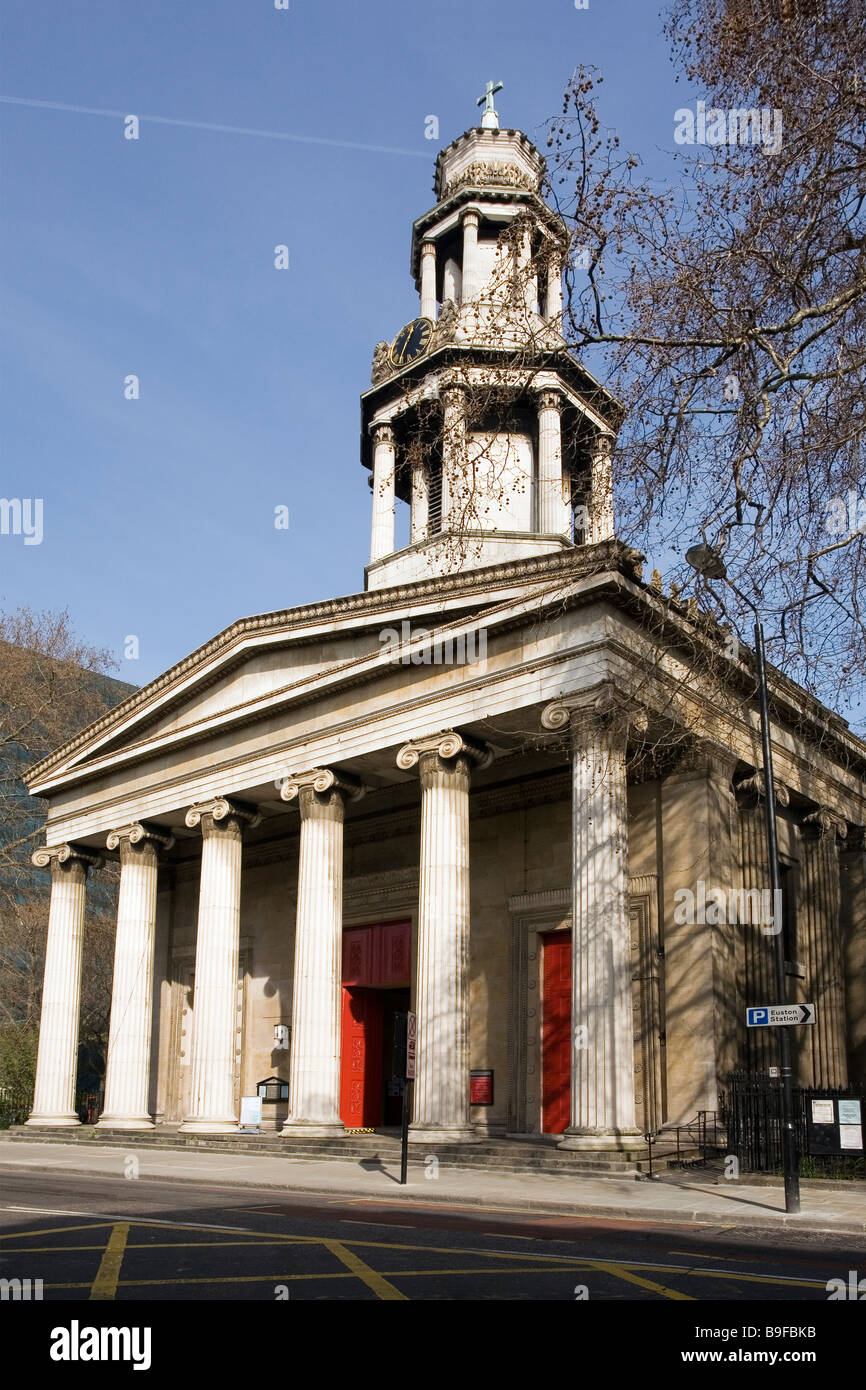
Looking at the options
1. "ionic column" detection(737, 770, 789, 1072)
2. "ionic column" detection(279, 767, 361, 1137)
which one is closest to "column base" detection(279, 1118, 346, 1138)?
"ionic column" detection(279, 767, 361, 1137)

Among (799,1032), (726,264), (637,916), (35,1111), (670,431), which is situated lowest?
(35,1111)

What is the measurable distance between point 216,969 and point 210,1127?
3.50 meters

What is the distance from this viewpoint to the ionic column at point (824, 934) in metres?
29.8

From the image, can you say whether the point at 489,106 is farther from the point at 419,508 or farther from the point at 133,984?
the point at 133,984

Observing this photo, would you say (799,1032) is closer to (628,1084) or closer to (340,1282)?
(628,1084)

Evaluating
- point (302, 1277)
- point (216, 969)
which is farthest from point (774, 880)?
point (216, 969)

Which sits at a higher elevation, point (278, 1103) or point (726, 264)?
point (726, 264)

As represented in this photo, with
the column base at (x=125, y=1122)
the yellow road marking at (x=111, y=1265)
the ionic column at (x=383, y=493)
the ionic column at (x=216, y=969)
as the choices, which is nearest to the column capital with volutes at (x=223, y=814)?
the ionic column at (x=216, y=969)

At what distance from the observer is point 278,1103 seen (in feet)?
108

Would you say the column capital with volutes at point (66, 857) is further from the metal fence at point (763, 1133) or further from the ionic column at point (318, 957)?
the metal fence at point (763, 1133)

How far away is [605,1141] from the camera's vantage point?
2011 centimetres

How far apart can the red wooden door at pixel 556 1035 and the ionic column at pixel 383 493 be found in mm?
14094

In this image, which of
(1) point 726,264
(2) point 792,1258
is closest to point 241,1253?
(2) point 792,1258
